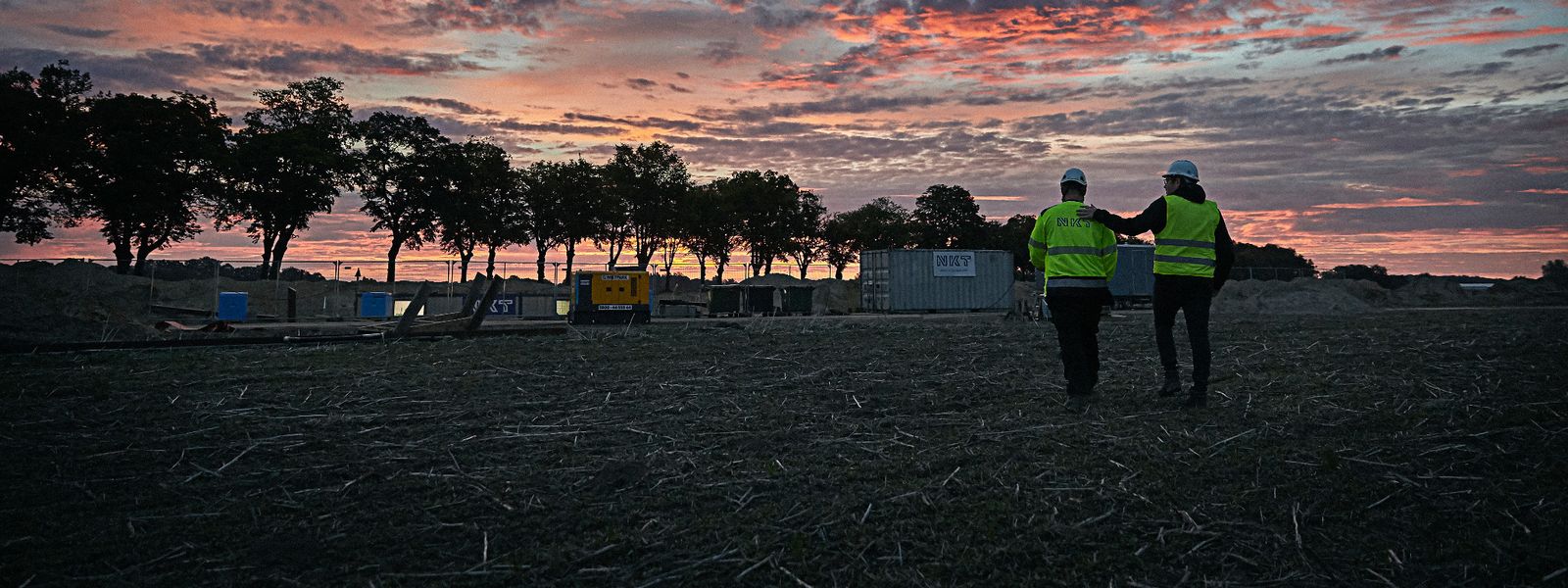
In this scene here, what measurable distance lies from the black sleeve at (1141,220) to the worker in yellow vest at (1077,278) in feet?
0.53

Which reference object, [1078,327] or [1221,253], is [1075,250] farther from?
[1221,253]

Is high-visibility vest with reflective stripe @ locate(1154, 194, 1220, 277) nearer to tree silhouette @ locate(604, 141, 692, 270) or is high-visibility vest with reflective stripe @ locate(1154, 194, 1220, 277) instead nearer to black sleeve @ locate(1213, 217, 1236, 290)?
black sleeve @ locate(1213, 217, 1236, 290)

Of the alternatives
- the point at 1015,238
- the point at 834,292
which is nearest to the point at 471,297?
the point at 834,292

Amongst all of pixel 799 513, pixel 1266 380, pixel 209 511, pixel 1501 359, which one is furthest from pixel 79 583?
pixel 1501 359

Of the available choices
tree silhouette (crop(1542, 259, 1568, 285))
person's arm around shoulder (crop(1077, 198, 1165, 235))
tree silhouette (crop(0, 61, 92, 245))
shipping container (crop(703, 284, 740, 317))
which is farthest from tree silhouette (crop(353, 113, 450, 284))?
tree silhouette (crop(1542, 259, 1568, 285))

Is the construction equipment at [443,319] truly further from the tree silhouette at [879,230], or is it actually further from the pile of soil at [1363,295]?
the tree silhouette at [879,230]

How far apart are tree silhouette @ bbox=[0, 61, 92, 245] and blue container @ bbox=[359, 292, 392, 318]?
2010 centimetres

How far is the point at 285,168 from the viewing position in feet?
162

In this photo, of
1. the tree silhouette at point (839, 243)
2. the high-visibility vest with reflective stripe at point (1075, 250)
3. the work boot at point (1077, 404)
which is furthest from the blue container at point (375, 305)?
the tree silhouette at point (839, 243)

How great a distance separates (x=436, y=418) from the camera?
6.62m

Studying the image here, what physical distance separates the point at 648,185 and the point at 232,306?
107ft

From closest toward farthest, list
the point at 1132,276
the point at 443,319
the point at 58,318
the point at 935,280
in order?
the point at 58,318 < the point at 443,319 < the point at 935,280 < the point at 1132,276

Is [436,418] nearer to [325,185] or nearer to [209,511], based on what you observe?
[209,511]

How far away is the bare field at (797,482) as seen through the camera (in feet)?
11.4
